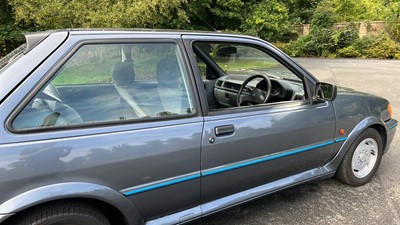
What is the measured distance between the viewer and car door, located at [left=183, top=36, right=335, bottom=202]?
239cm

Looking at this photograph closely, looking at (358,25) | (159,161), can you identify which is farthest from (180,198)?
(358,25)

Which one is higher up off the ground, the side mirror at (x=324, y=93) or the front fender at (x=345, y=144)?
the side mirror at (x=324, y=93)

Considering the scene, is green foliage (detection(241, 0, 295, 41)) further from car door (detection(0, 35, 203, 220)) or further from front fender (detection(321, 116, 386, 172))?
car door (detection(0, 35, 203, 220))

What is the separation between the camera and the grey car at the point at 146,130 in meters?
1.80

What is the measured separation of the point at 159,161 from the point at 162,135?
0.17 metres

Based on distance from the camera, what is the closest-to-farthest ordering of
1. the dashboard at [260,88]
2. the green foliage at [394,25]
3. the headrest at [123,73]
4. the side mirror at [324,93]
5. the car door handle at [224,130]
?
1. the headrest at [123,73]
2. the car door handle at [224,130]
3. the side mirror at [324,93]
4. the dashboard at [260,88]
5. the green foliage at [394,25]

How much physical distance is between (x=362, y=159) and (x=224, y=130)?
6.48ft

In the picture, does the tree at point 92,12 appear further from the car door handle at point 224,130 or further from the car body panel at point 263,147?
the car door handle at point 224,130

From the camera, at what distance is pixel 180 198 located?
7.63ft

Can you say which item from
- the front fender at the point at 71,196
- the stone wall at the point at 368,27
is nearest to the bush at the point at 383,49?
the stone wall at the point at 368,27

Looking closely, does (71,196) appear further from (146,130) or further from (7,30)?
(7,30)

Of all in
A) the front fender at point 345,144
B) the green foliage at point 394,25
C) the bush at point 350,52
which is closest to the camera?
the front fender at point 345,144

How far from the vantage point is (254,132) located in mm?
2531

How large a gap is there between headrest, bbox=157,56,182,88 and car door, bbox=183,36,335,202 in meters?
0.13
